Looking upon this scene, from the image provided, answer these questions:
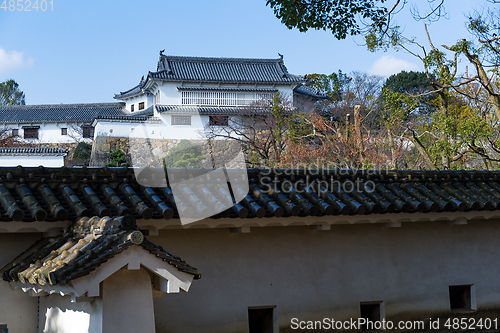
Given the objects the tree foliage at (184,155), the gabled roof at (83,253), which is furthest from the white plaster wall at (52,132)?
the gabled roof at (83,253)

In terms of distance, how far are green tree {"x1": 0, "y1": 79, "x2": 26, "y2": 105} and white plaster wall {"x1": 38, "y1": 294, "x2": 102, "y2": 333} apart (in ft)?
165

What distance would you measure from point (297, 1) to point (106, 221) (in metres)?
5.15

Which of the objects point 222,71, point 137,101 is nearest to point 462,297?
point 222,71

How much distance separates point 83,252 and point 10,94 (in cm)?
5274

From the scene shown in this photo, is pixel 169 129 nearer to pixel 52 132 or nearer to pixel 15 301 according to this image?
pixel 52 132

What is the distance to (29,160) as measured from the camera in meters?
20.5

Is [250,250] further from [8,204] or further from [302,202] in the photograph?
[8,204]

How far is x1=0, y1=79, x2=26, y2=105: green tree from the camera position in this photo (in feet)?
163

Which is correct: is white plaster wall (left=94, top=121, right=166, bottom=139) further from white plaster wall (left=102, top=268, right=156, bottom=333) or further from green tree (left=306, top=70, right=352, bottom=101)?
white plaster wall (left=102, top=268, right=156, bottom=333)

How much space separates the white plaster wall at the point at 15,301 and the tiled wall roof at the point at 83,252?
0.58m

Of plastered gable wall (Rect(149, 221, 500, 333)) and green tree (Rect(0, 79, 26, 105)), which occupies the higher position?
green tree (Rect(0, 79, 26, 105))

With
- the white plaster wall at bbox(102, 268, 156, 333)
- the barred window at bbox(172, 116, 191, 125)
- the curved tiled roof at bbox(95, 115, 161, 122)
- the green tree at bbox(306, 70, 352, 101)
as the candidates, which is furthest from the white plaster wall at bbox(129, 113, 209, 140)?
the white plaster wall at bbox(102, 268, 156, 333)

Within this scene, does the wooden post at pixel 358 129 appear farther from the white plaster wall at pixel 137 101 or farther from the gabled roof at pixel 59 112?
the gabled roof at pixel 59 112

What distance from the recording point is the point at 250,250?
6.31 metres
